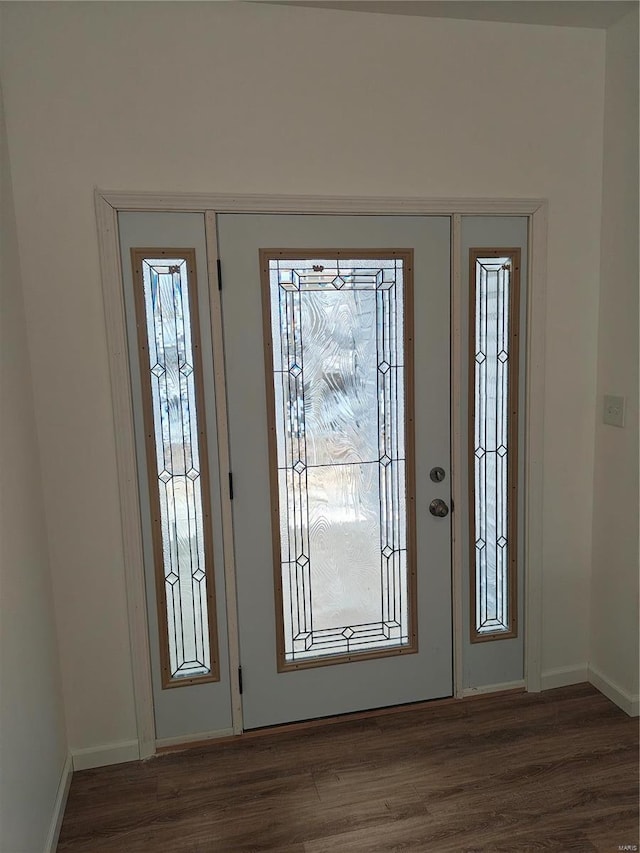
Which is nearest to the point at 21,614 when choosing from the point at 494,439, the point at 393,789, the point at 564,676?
the point at 393,789

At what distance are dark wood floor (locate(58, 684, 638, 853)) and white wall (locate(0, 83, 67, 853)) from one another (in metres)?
0.31

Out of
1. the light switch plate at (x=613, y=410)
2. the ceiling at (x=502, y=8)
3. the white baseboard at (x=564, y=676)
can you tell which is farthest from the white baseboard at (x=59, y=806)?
the ceiling at (x=502, y=8)

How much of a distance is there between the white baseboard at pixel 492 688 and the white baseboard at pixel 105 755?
1441 millimetres

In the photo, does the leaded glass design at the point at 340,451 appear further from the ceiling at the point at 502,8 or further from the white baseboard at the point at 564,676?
the ceiling at the point at 502,8

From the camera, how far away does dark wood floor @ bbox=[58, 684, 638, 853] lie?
1956 millimetres

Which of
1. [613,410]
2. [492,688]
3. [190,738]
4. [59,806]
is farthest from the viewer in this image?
[492,688]

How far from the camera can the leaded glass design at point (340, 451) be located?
2352 millimetres

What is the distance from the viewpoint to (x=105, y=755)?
7.73 feet

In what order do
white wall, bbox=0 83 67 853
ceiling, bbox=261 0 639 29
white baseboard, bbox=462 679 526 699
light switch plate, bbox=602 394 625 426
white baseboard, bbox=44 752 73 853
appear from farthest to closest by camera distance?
white baseboard, bbox=462 679 526 699 → light switch plate, bbox=602 394 625 426 → ceiling, bbox=261 0 639 29 → white baseboard, bbox=44 752 73 853 → white wall, bbox=0 83 67 853

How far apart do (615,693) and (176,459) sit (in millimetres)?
2174

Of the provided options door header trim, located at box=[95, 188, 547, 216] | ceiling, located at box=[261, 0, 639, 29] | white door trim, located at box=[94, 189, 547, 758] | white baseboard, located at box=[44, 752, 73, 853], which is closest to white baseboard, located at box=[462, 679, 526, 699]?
white door trim, located at box=[94, 189, 547, 758]

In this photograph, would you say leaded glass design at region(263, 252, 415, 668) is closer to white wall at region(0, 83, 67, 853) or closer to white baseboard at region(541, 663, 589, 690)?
white baseboard at region(541, 663, 589, 690)

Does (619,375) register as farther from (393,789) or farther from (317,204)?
(393,789)

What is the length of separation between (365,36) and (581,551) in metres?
2.37
